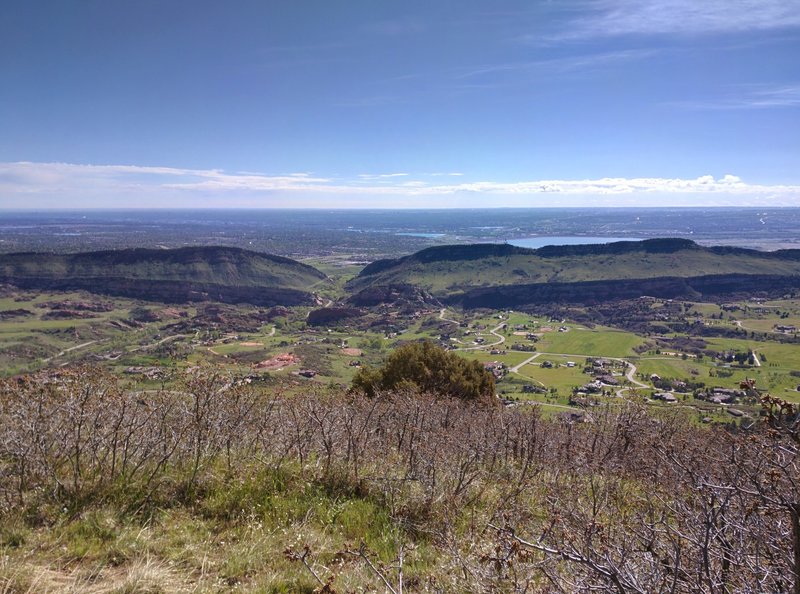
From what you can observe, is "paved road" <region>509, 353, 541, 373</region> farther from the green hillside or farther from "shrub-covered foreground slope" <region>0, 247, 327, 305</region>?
"shrub-covered foreground slope" <region>0, 247, 327, 305</region>

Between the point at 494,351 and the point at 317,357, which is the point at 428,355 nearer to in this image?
the point at 317,357

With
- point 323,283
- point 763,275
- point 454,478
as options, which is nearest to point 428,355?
point 454,478

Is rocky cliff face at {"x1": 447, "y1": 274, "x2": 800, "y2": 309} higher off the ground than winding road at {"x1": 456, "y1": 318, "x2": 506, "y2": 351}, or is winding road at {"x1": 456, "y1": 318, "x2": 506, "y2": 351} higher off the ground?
rocky cliff face at {"x1": 447, "y1": 274, "x2": 800, "y2": 309}

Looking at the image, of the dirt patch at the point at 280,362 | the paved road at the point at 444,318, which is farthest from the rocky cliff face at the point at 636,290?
the dirt patch at the point at 280,362

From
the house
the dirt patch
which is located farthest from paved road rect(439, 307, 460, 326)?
the house

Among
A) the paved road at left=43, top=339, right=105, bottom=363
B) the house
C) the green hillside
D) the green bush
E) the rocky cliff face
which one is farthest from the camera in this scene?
the green hillside

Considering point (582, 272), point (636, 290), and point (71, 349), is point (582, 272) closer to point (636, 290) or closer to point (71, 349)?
point (636, 290)

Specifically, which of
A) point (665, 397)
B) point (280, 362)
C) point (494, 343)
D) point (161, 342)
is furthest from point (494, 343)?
point (161, 342)
